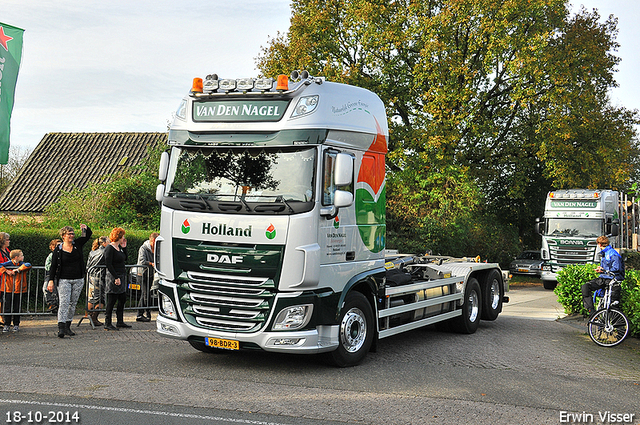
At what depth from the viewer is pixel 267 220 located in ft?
25.0

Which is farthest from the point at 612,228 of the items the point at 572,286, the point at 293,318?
the point at 293,318

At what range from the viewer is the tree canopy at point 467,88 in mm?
25828

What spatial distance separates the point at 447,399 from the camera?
22.2ft

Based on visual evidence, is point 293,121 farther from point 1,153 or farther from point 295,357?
point 1,153

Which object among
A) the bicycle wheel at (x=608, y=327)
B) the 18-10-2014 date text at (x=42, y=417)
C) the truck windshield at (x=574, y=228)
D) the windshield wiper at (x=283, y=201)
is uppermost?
the truck windshield at (x=574, y=228)

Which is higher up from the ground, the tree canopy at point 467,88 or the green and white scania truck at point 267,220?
the tree canopy at point 467,88

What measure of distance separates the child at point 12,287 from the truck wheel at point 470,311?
7616mm

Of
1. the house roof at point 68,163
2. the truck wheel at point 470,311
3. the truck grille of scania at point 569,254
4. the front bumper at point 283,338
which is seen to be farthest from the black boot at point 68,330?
the truck grille of scania at point 569,254

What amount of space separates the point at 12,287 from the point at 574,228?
20.2 m

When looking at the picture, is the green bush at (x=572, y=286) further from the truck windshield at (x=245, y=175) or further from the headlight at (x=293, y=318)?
the truck windshield at (x=245, y=175)

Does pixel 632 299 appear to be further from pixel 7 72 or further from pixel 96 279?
pixel 7 72

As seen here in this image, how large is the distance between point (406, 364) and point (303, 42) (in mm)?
21046

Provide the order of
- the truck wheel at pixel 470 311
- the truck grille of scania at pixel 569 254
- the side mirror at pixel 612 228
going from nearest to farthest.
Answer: the truck wheel at pixel 470 311 < the side mirror at pixel 612 228 < the truck grille of scania at pixel 569 254

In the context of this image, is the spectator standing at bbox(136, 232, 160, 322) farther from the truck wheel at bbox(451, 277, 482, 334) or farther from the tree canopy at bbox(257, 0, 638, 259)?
the tree canopy at bbox(257, 0, 638, 259)
